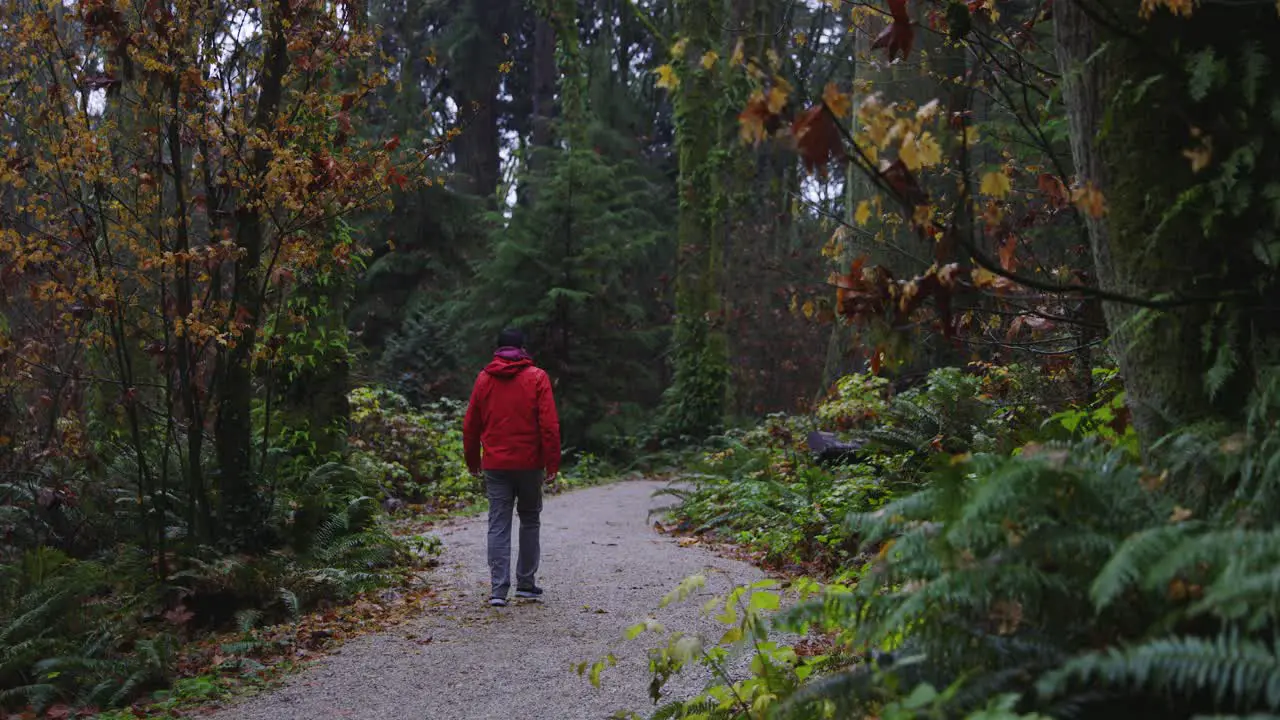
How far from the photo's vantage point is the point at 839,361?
1536cm

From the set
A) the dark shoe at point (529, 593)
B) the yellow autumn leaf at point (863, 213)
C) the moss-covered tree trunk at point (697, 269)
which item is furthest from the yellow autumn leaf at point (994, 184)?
the moss-covered tree trunk at point (697, 269)

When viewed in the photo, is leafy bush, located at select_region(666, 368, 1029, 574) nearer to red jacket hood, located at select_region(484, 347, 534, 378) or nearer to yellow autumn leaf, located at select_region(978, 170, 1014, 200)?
red jacket hood, located at select_region(484, 347, 534, 378)

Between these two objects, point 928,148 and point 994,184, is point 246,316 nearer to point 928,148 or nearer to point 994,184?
point 928,148

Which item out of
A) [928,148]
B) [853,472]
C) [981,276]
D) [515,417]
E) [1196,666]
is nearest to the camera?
[1196,666]

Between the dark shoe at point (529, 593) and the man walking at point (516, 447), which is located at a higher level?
the man walking at point (516, 447)

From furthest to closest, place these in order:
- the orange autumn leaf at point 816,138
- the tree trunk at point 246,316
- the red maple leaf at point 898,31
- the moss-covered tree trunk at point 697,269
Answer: the moss-covered tree trunk at point 697,269
the tree trunk at point 246,316
the red maple leaf at point 898,31
the orange autumn leaf at point 816,138

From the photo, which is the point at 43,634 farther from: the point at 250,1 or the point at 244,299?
the point at 250,1

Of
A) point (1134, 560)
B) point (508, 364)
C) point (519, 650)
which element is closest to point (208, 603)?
point (519, 650)

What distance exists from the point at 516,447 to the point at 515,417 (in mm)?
239

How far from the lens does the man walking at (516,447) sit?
7.93m

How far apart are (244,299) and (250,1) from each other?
2.24 m

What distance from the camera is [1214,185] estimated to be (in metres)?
3.44

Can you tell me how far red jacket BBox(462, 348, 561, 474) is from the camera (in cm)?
793

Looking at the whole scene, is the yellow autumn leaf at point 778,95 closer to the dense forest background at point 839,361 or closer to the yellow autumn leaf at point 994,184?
the dense forest background at point 839,361
